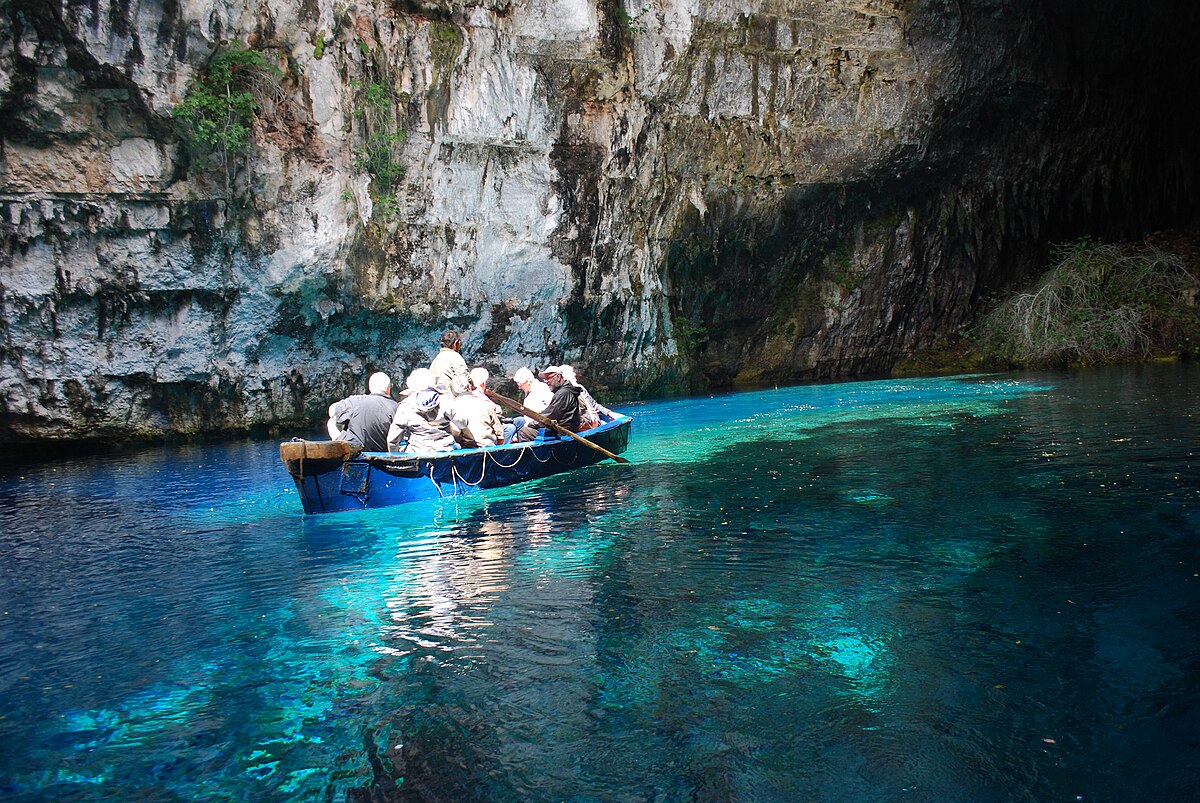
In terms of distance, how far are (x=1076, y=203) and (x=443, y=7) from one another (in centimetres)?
2115

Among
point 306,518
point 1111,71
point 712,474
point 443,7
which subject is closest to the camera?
point 306,518

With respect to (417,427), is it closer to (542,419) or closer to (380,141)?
(542,419)

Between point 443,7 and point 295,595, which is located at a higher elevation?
point 443,7

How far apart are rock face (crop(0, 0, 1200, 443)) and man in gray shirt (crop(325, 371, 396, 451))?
9.59 m

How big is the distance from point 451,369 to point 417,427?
1.16 m

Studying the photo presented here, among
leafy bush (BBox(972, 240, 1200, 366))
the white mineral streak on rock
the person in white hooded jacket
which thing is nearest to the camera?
the person in white hooded jacket

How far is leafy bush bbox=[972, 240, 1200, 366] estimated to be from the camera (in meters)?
25.4

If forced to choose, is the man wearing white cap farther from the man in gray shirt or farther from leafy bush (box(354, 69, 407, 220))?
leafy bush (box(354, 69, 407, 220))

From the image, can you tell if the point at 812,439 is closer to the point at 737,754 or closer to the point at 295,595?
the point at 295,595

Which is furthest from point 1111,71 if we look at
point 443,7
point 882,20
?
point 443,7

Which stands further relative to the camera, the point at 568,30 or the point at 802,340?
the point at 802,340

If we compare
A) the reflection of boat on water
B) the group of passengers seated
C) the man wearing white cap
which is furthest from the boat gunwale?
the man wearing white cap

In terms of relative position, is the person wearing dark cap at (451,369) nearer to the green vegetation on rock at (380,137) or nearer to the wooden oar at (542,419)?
the wooden oar at (542,419)

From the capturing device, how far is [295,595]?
22.0 ft
